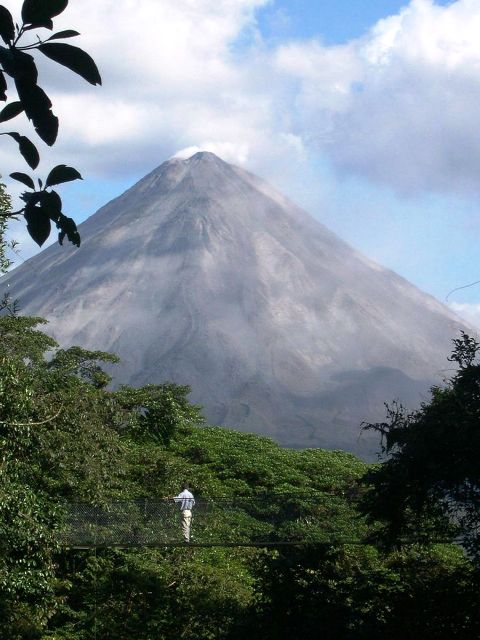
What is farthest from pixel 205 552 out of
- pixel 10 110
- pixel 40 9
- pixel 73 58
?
pixel 40 9

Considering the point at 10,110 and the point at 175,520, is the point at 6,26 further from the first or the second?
the point at 175,520

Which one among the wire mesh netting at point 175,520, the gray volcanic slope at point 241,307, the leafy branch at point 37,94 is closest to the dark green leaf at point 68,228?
the leafy branch at point 37,94

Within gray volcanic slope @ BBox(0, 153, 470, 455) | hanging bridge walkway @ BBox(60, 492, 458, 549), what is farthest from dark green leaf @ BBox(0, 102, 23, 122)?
gray volcanic slope @ BBox(0, 153, 470, 455)

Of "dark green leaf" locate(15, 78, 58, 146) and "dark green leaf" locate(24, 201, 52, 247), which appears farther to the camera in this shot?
"dark green leaf" locate(24, 201, 52, 247)

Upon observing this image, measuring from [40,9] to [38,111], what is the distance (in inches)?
9.3

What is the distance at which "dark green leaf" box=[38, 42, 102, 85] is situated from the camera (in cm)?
203

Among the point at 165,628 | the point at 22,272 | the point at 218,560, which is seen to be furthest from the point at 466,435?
the point at 22,272

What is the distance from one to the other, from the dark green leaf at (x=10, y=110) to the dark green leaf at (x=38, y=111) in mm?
51

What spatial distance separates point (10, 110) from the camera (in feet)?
7.05

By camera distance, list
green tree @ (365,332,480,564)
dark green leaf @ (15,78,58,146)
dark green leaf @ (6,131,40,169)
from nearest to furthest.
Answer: dark green leaf @ (15,78,58,146) < dark green leaf @ (6,131,40,169) < green tree @ (365,332,480,564)

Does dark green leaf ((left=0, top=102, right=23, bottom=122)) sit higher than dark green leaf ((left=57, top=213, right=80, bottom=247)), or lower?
higher

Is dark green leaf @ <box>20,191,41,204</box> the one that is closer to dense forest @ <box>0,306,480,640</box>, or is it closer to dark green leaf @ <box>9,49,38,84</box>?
dark green leaf @ <box>9,49,38,84</box>

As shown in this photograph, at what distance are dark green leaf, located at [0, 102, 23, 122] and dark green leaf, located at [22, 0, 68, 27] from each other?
23cm

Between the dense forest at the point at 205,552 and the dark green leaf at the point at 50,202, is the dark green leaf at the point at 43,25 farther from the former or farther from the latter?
the dense forest at the point at 205,552
